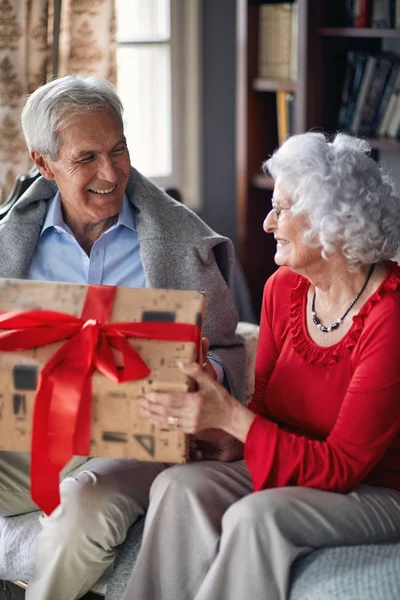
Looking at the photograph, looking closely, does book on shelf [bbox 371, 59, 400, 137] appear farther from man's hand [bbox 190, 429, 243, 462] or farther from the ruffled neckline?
man's hand [bbox 190, 429, 243, 462]

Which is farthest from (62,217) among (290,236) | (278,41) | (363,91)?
(278,41)

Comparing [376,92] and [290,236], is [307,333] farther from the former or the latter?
[376,92]

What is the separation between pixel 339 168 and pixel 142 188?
2.00 feet

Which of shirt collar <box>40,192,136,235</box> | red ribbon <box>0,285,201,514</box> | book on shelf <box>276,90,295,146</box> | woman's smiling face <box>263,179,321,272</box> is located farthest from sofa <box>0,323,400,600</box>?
book on shelf <box>276,90,295,146</box>

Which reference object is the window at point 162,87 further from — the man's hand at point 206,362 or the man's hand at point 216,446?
the man's hand at point 216,446

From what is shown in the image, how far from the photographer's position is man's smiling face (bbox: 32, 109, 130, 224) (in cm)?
210

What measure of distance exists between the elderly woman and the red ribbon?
0.29 feet

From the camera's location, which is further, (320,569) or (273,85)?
(273,85)

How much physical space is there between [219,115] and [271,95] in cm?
44

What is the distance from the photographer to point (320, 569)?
1.61 m

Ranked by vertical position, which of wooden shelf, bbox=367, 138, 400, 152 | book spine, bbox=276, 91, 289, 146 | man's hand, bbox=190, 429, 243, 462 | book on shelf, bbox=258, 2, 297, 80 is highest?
book on shelf, bbox=258, 2, 297, 80

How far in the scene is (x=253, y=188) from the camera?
3750 millimetres

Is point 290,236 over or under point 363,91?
under

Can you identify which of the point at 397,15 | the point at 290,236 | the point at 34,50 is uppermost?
the point at 397,15
